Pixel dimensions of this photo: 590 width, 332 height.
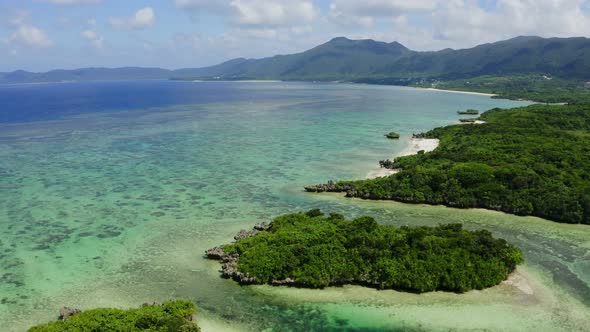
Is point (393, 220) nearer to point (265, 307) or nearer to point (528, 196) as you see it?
point (528, 196)

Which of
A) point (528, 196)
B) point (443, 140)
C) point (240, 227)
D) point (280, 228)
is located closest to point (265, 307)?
point (280, 228)

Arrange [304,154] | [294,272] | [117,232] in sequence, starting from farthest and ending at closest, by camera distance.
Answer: [304,154], [117,232], [294,272]

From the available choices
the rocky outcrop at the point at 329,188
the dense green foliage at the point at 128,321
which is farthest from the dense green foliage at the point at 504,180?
the dense green foliage at the point at 128,321

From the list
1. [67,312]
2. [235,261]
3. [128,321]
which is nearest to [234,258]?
[235,261]

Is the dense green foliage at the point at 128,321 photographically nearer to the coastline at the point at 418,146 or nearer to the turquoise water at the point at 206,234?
the turquoise water at the point at 206,234

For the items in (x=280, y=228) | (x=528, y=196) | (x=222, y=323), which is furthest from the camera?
(x=528, y=196)

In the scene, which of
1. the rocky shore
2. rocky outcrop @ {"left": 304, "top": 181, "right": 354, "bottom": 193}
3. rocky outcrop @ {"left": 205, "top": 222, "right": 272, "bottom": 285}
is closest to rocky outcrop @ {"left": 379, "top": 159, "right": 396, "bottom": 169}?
rocky outcrop @ {"left": 304, "top": 181, "right": 354, "bottom": 193}

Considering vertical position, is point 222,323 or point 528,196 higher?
point 528,196

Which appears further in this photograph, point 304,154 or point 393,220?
point 304,154
